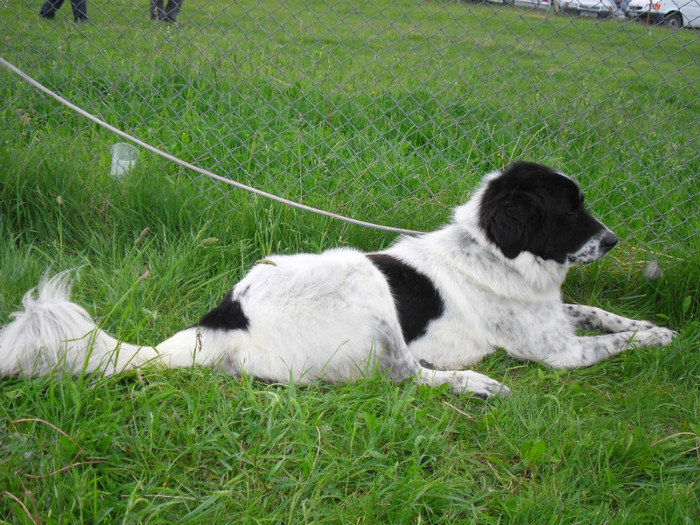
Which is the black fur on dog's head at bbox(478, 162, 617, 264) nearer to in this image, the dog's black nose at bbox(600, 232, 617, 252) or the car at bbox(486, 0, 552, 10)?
the dog's black nose at bbox(600, 232, 617, 252)

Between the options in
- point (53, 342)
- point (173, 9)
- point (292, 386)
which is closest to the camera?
point (53, 342)

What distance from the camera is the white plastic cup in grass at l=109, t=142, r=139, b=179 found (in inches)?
133

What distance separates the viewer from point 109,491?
1673 millimetres

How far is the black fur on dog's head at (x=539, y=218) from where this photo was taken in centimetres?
249

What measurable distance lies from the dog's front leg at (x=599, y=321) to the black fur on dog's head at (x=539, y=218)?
42cm

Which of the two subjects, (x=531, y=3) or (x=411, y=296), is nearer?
(x=411, y=296)

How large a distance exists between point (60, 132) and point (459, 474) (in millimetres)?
3620

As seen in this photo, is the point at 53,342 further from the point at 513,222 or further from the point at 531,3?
the point at 531,3

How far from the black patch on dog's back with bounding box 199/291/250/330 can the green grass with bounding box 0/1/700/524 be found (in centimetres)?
20

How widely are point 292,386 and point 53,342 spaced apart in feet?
2.74

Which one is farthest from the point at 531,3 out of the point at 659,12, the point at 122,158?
the point at 122,158

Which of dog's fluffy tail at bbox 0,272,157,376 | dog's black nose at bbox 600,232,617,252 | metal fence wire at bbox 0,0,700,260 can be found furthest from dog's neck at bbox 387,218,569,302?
dog's fluffy tail at bbox 0,272,157,376

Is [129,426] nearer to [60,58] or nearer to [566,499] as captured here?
[566,499]

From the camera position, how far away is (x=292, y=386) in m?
2.12
